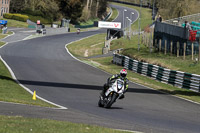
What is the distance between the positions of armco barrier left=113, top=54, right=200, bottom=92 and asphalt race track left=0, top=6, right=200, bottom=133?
313 cm

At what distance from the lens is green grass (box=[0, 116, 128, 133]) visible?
9.74 m

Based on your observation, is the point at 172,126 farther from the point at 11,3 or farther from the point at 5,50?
the point at 11,3

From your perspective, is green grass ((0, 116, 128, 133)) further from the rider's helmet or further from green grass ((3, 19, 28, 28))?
green grass ((3, 19, 28, 28))

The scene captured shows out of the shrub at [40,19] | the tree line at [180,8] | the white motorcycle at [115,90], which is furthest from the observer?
the shrub at [40,19]

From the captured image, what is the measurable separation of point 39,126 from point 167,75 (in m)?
21.3

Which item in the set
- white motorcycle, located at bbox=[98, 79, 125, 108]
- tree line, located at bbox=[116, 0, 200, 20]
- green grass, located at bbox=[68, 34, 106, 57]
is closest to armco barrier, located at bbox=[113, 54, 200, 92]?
white motorcycle, located at bbox=[98, 79, 125, 108]

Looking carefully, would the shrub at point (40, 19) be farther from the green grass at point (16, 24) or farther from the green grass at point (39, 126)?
the green grass at point (39, 126)

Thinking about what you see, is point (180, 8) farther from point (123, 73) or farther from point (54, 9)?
point (123, 73)

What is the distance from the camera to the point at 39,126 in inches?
408

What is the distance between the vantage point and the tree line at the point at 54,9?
102m

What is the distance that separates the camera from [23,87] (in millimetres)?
23750

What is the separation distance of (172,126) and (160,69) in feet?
60.8

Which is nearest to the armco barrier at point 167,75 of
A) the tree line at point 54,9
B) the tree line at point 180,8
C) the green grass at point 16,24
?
the tree line at point 180,8

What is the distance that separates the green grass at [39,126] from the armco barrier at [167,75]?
672 inches
